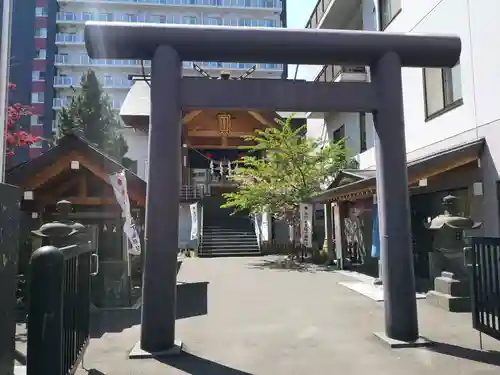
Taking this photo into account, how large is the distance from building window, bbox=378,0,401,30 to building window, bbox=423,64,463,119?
8.92 ft

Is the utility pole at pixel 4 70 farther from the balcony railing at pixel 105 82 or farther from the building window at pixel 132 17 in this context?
the building window at pixel 132 17

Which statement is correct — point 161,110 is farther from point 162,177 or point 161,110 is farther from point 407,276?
point 407,276

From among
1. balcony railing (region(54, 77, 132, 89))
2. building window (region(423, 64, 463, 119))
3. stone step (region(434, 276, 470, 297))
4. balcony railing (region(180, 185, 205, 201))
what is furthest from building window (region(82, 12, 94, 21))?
stone step (region(434, 276, 470, 297))

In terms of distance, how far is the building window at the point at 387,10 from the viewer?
1330 cm

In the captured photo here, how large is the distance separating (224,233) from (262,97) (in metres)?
18.1

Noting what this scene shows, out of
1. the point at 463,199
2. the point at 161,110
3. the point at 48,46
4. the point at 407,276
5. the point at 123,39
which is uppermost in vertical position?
the point at 48,46

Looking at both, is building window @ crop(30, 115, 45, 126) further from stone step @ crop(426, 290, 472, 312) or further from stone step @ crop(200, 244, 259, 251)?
stone step @ crop(426, 290, 472, 312)

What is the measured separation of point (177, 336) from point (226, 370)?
1676 mm

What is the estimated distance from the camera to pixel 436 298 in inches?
323

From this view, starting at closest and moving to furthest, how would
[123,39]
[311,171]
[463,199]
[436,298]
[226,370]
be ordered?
[226,370] < [123,39] < [436,298] < [463,199] < [311,171]

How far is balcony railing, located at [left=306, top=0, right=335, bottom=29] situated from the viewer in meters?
19.4

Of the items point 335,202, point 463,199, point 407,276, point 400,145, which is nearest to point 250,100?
point 400,145

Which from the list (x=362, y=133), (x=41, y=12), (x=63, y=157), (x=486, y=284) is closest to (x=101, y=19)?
(x=41, y=12)

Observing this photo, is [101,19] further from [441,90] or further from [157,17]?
[441,90]
